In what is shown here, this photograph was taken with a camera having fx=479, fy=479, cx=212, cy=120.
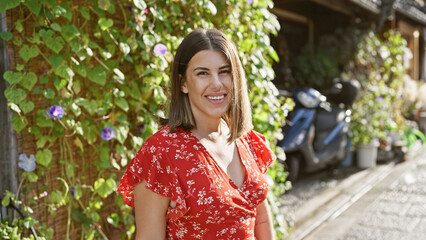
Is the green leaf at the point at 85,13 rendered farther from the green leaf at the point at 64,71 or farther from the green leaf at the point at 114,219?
the green leaf at the point at 114,219

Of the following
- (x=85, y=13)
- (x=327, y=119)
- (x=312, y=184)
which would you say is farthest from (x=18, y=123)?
(x=327, y=119)

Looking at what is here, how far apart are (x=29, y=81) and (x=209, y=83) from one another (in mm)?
987

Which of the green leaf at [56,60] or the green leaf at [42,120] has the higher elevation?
the green leaf at [56,60]

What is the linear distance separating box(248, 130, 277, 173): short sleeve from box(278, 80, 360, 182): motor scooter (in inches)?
131

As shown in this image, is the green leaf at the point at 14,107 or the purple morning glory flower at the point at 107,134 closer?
the green leaf at the point at 14,107

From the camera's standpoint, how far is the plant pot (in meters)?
7.37

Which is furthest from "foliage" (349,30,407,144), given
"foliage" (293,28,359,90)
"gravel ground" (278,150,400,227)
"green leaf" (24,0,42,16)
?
"green leaf" (24,0,42,16)

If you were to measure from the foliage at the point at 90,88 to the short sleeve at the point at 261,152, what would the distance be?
41cm

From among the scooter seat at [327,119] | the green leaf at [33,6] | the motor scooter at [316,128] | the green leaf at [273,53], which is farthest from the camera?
the scooter seat at [327,119]

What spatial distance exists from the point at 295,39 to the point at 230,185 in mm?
7336

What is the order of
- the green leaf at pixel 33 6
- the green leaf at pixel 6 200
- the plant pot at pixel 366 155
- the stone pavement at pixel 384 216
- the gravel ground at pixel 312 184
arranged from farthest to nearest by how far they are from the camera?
the plant pot at pixel 366 155, the gravel ground at pixel 312 184, the stone pavement at pixel 384 216, the green leaf at pixel 6 200, the green leaf at pixel 33 6

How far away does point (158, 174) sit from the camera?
1571 millimetres

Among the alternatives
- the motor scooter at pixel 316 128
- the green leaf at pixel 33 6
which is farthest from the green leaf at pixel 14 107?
the motor scooter at pixel 316 128

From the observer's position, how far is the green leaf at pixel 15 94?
2.14 metres
